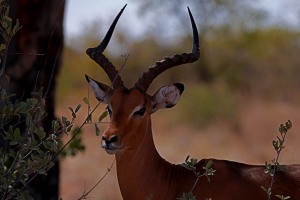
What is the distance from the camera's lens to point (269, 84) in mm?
32438

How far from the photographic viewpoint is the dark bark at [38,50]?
967 centimetres

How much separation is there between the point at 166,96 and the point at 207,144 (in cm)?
1287

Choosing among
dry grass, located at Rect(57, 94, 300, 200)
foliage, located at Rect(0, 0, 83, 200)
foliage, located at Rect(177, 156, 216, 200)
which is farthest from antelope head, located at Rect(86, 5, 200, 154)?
dry grass, located at Rect(57, 94, 300, 200)

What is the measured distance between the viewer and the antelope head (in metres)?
7.44

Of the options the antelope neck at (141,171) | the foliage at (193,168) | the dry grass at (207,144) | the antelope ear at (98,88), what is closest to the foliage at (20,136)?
the foliage at (193,168)

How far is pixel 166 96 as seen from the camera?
809cm

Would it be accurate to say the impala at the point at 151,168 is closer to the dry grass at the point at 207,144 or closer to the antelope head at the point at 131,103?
the antelope head at the point at 131,103

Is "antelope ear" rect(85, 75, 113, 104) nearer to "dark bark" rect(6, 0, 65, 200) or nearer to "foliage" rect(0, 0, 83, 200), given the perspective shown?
"dark bark" rect(6, 0, 65, 200)

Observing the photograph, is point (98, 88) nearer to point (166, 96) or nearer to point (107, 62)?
point (107, 62)

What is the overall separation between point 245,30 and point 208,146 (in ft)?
56.3

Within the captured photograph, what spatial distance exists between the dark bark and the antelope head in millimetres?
1588

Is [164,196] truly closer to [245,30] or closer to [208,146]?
[208,146]

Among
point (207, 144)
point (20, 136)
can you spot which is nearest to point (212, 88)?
point (207, 144)

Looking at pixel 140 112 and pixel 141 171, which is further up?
pixel 140 112
